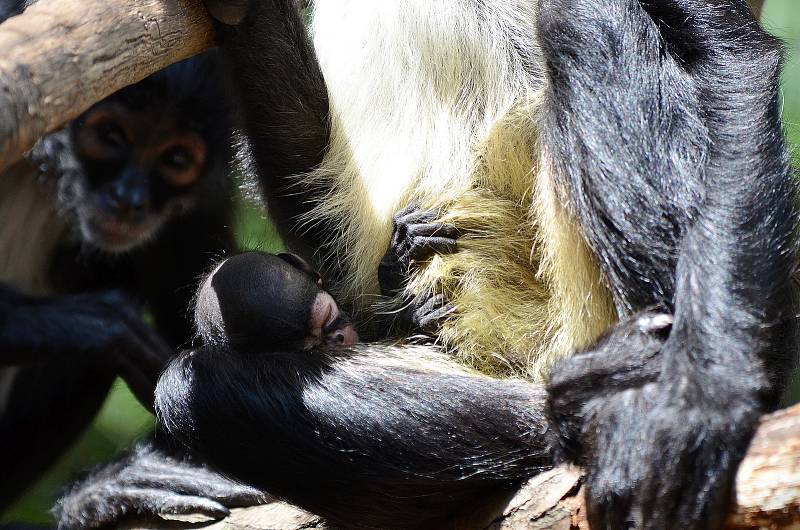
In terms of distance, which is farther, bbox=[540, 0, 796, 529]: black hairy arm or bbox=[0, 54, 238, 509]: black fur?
bbox=[0, 54, 238, 509]: black fur

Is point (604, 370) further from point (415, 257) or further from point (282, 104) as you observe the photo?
point (282, 104)

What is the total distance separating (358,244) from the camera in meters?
4.37

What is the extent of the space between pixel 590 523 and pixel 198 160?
12.1ft

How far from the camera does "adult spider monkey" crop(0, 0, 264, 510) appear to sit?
5.42m

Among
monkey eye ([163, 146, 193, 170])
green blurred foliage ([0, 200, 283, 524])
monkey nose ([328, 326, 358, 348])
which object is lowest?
green blurred foliage ([0, 200, 283, 524])

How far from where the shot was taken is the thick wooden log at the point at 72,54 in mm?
2836

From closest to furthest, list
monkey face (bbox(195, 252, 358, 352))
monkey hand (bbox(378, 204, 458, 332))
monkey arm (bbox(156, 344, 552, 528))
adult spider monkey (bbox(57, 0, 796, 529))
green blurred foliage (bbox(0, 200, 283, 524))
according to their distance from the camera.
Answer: adult spider monkey (bbox(57, 0, 796, 529))
monkey arm (bbox(156, 344, 552, 528))
monkey face (bbox(195, 252, 358, 352))
monkey hand (bbox(378, 204, 458, 332))
green blurred foliage (bbox(0, 200, 283, 524))

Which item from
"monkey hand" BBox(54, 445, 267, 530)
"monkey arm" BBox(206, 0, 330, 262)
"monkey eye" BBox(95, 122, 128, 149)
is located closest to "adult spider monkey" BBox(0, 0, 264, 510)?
"monkey eye" BBox(95, 122, 128, 149)

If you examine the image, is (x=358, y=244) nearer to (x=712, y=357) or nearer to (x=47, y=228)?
(x=712, y=357)

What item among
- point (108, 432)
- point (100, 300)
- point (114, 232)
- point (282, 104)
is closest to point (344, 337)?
point (282, 104)

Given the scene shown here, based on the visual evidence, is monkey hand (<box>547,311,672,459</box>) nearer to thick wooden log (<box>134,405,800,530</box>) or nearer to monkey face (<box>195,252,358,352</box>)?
thick wooden log (<box>134,405,800,530</box>)

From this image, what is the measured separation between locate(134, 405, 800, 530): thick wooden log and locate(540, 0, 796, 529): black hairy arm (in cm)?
5

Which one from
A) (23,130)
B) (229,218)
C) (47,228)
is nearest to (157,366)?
(229,218)

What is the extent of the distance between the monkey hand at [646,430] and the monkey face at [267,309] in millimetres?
1098
